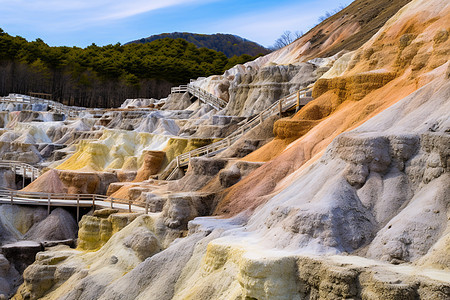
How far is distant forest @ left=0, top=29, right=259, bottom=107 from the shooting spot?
73.2 m

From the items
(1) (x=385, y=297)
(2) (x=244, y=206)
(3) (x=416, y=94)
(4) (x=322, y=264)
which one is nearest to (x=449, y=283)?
(1) (x=385, y=297)

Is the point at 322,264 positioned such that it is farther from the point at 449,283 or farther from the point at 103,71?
the point at 103,71

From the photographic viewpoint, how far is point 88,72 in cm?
7850

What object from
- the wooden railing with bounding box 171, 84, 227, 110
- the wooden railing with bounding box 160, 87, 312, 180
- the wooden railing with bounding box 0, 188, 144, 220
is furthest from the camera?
the wooden railing with bounding box 171, 84, 227, 110

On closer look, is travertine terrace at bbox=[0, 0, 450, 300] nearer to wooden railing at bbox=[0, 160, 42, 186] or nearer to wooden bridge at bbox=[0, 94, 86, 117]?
wooden railing at bbox=[0, 160, 42, 186]

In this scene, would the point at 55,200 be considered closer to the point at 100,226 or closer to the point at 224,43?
the point at 100,226

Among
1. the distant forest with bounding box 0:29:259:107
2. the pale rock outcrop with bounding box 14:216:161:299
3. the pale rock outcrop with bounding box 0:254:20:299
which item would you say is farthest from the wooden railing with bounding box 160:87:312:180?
the distant forest with bounding box 0:29:259:107

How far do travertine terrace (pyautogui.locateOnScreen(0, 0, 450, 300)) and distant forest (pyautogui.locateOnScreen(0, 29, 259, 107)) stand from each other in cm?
3737

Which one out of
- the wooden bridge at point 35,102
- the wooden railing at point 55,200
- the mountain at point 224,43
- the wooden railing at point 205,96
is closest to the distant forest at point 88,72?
the wooden bridge at point 35,102

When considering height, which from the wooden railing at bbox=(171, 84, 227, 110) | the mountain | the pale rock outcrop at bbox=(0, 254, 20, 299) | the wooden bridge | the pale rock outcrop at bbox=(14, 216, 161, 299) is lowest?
the pale rock outcrop at bbox=(0, 254, 20, 299)

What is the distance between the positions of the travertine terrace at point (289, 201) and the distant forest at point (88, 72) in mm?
37372

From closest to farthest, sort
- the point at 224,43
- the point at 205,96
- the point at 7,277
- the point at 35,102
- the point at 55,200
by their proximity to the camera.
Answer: the point at 7,277 → the point at 55,200 → the point at 205,96 → the point at 35,102 → the point at 224,43

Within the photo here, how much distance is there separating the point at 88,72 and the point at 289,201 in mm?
68535

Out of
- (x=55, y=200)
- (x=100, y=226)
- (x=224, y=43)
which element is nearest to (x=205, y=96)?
(x=55, y=200)
